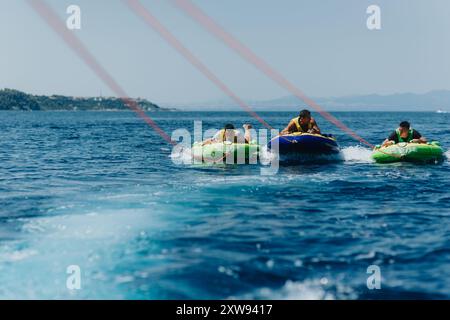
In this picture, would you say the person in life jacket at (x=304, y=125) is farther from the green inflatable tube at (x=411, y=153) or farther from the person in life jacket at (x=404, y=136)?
the person in life jacket at (x=404, y=136)

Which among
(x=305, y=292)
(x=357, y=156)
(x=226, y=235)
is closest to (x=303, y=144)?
(x=357, y=156)

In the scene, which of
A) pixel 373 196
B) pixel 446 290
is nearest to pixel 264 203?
pixel 373 196

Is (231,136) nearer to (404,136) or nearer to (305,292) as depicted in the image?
(404,136)

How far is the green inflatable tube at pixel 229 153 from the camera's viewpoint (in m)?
19.0

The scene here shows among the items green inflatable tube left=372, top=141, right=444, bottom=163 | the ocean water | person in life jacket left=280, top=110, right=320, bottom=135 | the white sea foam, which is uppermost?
person in life jacket left=280, top=110, right=320, bottom=135

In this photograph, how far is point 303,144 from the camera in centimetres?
1919

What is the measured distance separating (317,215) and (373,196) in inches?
116

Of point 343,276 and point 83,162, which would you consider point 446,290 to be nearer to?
point 343,276

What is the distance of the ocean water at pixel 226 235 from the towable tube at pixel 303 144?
2.57 metres

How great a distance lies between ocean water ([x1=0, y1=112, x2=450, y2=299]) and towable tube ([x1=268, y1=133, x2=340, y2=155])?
2.57 metres

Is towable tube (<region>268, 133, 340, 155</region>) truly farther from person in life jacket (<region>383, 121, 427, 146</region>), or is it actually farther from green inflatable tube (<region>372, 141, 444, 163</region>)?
person in life jacket (<region>383, 121, 427, 146</region>)

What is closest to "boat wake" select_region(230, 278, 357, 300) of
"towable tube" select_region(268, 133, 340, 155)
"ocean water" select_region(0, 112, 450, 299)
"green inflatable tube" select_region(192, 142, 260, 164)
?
"ocean water" select_region(0, 112, 450, 299)

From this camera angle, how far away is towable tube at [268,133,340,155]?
19141 millimetres

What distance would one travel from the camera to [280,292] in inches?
265
